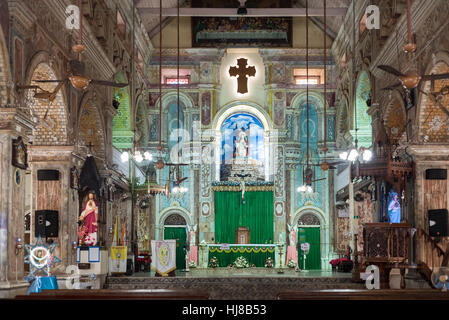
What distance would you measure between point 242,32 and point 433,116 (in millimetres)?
14964

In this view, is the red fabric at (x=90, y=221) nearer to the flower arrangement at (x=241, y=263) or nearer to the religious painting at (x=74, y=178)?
the religious painting at (x=74, y=178)

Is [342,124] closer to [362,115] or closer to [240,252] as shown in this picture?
[362,115]

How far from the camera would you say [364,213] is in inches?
1011

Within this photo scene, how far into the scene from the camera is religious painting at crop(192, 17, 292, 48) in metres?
29.9

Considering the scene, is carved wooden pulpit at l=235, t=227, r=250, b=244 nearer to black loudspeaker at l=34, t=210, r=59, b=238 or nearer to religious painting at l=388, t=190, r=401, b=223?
religious painting at l=388, t=190, r=401, b=223

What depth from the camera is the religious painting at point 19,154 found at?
12.9m

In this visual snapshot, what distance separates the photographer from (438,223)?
16250 millimetres

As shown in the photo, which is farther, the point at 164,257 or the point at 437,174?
the point at 164,257

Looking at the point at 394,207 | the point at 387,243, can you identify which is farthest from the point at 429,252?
the point at 394,207

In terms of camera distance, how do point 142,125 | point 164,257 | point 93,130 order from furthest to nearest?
point 142,125, point 93,130, point 164,257

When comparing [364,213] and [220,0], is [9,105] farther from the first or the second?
[220,0]

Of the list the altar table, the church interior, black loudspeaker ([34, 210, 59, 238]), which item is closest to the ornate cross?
the church interior

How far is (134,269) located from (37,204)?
6.89 meters
